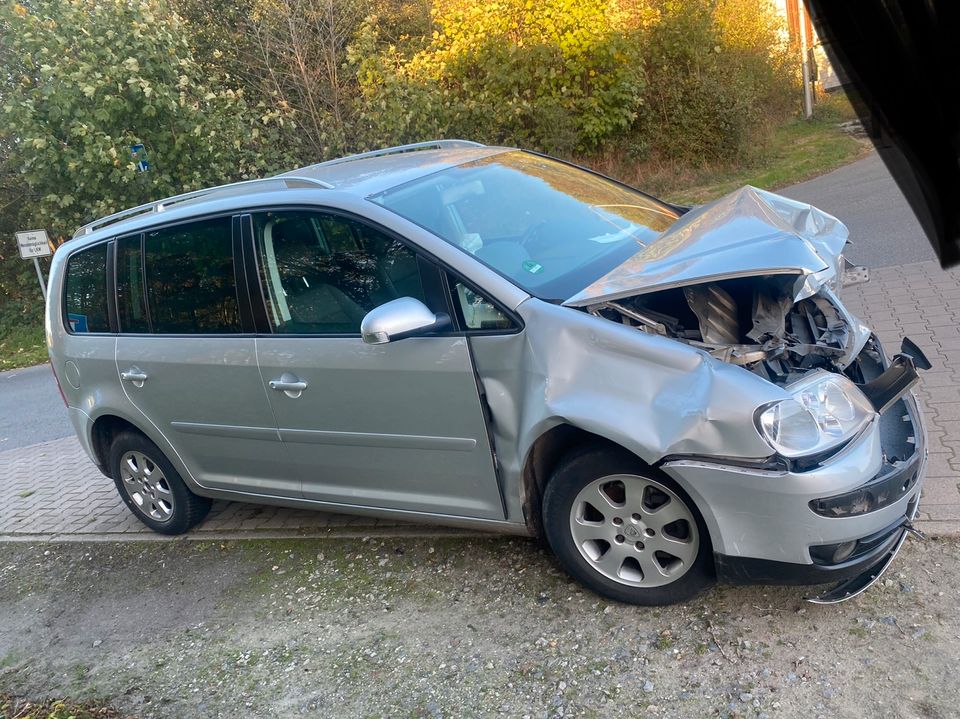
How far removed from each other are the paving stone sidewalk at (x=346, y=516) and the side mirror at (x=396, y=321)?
4.65 ft

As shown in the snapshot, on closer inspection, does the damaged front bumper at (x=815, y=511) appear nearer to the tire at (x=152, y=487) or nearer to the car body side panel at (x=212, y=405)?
the car body side panel at (x=212, y=405)

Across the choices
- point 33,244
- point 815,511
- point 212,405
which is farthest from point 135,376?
point 33,244

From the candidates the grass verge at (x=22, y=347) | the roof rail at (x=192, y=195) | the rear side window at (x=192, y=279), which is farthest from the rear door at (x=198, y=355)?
the grass verge at (x=22, y=347)

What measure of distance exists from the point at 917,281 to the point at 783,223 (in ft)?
13.2

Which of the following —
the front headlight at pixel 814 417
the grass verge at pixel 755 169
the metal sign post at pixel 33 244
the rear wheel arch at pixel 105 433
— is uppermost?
the front headlight at pixel 814 417

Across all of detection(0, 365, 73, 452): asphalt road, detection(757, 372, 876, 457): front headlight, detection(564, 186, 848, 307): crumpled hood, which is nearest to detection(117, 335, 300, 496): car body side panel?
detection(564, 186, 848, 307): crumpled hood

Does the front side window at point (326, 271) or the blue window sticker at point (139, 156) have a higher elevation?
the front side window at point (326, 271)

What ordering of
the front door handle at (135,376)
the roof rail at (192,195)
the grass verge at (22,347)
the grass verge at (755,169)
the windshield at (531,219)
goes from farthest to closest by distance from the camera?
the grass verge at (755,169) → the grass verge at (22,347) → the front door handle at (135,376) → the roof rail at (192,195) → the windshield at (531,219)

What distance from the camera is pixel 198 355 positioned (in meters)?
4.15

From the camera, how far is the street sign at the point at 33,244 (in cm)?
1546

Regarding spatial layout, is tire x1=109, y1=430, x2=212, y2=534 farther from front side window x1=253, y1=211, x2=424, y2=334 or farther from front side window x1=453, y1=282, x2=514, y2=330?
front side window x1=453, y1=282, x2=514, y2=330

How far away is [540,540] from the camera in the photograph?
154 inches

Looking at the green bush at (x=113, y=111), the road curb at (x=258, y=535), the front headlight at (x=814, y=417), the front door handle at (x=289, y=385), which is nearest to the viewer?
the front headlight at (x=814, y=417)

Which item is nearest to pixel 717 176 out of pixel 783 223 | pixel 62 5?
pixel 62 5
